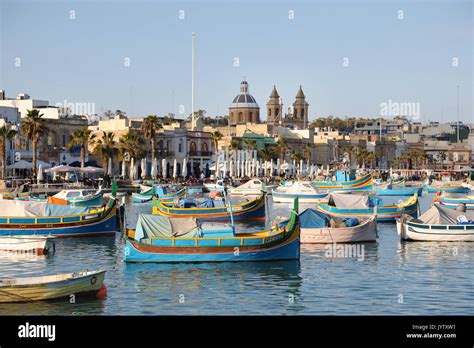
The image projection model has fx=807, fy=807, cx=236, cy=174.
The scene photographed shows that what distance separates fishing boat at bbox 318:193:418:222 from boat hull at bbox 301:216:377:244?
744 cm

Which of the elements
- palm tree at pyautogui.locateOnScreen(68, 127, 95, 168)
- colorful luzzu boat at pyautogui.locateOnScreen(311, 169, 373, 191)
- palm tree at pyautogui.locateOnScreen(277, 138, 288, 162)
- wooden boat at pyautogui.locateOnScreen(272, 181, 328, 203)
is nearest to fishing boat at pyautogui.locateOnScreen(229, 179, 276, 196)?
colorful luzzu boat at pyautogui.locateOnScreen(311, 169, 373, 191)

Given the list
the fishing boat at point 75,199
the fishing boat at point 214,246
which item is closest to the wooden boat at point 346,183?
the fishing boat at point 75,199

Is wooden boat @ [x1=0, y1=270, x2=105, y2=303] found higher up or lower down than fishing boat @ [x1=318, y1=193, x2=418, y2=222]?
lower down

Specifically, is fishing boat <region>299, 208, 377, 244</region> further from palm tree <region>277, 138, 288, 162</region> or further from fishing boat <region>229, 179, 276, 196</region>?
palm tree <region>277, 138, 288, 162</region>

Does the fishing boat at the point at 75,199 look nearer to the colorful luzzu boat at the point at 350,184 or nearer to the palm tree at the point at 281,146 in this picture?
the colorful luzzu boat at the point at 350,184

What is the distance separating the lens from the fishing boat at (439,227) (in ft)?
150

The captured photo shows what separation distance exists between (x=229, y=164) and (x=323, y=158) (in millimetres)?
73041

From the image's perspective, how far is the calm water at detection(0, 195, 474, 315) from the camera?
27688mm

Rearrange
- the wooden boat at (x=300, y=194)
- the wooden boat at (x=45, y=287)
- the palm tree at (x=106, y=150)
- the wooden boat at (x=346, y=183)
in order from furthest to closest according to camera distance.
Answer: the palm tree at (x=106, y=150) → the wooden boat at (x=346, y=183) → the wooden boat at (x=300, y=194) → the wooden boat at (x=45, y=287)

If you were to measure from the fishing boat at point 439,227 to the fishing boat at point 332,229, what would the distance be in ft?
6.69

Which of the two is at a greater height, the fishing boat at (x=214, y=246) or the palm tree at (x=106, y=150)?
the palm tree at (x=106, y=150)

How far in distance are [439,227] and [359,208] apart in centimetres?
1135

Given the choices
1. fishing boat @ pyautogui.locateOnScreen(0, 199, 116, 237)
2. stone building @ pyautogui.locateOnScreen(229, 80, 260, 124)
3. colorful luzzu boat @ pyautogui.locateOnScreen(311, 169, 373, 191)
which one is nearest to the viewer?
fishing boat @ pyautogui.locateOnScreen(0, 199, 116, 237)

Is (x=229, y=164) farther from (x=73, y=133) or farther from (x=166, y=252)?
(x=166, y=252)
